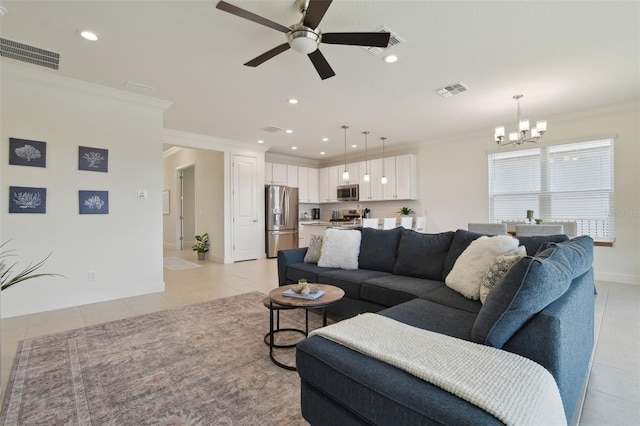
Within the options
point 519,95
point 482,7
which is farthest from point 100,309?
point 519,95

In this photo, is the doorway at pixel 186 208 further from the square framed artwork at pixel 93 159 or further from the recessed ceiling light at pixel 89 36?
the recessed ceiling light at pixel 89 36

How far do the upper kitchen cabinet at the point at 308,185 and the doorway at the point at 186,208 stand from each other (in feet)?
11.5

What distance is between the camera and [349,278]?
9.41 feet

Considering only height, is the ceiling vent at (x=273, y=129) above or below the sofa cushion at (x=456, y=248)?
above

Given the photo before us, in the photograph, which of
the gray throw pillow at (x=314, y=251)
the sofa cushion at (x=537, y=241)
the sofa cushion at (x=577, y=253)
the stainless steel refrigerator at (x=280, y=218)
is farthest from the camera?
the stainless steel refrigerator at (x=280, y=218)

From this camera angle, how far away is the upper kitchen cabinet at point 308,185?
8312 mm

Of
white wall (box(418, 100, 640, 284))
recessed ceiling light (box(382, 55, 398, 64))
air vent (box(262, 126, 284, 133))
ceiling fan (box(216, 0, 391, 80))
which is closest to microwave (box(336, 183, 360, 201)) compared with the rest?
white wall (box(418, 100, 640, 284))

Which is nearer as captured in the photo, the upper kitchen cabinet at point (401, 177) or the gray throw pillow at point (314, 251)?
the gray throw pillow at point (314, 251)

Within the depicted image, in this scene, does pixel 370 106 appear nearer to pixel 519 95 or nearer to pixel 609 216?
pixel 519 95

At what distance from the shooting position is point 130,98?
3.90 m

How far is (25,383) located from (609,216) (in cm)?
701

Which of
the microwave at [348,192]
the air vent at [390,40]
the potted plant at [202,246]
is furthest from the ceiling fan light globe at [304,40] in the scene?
the potted plant at [202,246]

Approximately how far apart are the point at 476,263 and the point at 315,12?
217cm

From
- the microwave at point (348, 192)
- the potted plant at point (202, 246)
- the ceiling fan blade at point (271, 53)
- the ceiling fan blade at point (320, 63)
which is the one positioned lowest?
the potted plant at point (202, 246)
